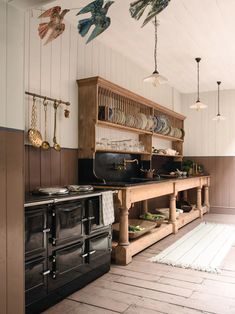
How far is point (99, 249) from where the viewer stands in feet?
10.1

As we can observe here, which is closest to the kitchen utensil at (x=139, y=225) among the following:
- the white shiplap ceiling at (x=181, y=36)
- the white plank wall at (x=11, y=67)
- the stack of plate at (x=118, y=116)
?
the stack of plate at (x=118, y=116)

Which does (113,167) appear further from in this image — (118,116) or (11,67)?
(11,67)

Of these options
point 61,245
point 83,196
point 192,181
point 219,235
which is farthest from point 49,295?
point 192,181

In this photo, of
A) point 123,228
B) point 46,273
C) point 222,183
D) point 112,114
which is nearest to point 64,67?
point 112,114

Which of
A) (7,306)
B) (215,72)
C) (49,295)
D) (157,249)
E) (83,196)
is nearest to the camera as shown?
(7,306)

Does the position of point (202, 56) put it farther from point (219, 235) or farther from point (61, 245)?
point (61, 245)

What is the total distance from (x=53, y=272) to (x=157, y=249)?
1.94 meters

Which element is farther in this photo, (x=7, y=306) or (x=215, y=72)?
(x=215, y=72)

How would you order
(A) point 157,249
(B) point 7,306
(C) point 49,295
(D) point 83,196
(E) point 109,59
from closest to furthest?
(B) point 7,306
(C) point 49,295
(D) point 83,196
(A) point 157,249
(E) point 109,59

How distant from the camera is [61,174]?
3.47 metres

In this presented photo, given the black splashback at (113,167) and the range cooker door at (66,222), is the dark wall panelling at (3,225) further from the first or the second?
the black splashback at (113,167)

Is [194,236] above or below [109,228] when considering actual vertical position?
below

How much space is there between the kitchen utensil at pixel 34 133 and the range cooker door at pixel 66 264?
1.06 m

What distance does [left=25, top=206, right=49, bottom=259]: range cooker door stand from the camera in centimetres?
224
